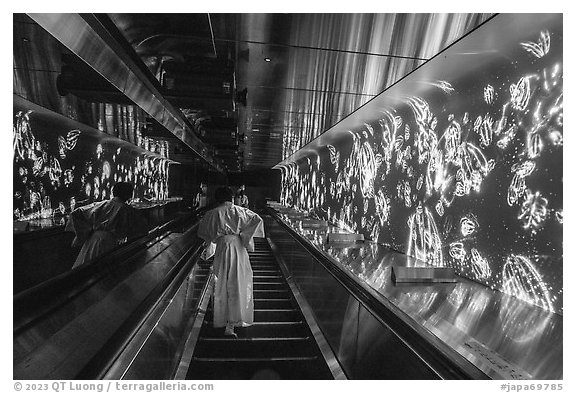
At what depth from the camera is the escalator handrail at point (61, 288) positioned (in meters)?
2.23

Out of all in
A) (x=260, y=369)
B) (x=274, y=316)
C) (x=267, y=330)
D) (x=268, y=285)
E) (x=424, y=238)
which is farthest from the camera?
(x=268, y=285)

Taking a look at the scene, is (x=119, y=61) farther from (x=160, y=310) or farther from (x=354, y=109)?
(x=354, y=109)

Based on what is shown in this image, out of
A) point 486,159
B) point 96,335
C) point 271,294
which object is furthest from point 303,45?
point 271,294

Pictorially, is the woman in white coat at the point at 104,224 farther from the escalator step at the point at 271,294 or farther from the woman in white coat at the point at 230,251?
the escalator step at the point at 271,294

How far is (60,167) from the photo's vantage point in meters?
4.71

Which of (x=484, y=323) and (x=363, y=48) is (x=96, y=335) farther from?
(x=363, y=48)

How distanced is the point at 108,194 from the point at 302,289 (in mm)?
3578

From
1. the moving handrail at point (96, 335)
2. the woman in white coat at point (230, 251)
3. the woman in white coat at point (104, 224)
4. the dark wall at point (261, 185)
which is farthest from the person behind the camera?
the dark wall at point (261, 185)

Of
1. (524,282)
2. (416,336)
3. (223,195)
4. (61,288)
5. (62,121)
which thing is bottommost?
(61,288)

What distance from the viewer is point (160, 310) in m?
2.62

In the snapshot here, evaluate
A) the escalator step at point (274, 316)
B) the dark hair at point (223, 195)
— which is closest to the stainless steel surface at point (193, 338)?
the escalator step at point (274, 316)

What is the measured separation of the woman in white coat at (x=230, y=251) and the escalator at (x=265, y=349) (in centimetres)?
26

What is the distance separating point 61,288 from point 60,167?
249 cm

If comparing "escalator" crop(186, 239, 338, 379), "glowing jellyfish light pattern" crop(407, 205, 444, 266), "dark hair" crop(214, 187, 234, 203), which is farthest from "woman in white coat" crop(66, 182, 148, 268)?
"glowing jellyfish light pattern" crop(407, 205, 444, 266)
